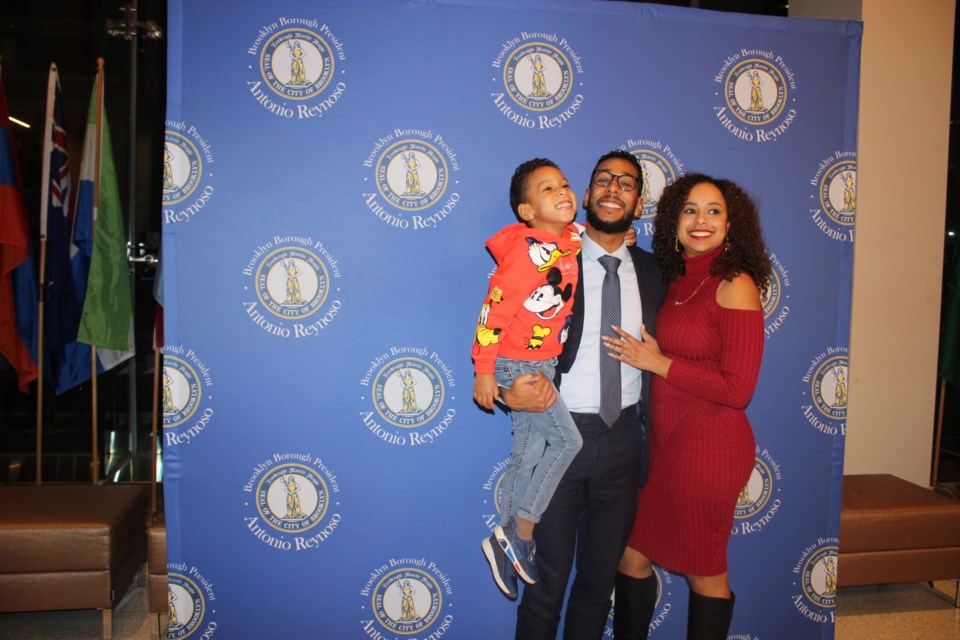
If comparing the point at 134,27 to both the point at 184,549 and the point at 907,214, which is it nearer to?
the point at 184,549

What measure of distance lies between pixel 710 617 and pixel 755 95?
1963 mm

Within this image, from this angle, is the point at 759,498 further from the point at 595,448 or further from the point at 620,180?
the point at 620,180

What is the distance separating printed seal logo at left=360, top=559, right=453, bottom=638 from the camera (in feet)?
7.26

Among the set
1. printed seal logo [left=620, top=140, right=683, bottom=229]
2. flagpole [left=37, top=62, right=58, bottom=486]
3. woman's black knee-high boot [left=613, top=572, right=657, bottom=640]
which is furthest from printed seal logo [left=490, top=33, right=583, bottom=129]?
flagpole [left=37, top=62, right=58, bottom=486]

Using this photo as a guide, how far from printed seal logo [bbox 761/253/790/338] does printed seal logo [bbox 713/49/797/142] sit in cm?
52

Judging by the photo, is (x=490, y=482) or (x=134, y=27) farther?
(x=134, y=27)

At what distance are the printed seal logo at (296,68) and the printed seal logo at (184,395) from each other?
3.14 feet

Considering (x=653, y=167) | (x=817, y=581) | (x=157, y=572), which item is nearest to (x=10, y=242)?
(x=157, y=572)

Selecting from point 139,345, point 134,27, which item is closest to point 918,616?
point 139,345

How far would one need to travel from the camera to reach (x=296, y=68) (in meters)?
2.10

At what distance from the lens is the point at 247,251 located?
6.93ft

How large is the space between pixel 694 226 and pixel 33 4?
4321 millimetres

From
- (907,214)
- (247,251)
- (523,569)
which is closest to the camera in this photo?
(523,569)

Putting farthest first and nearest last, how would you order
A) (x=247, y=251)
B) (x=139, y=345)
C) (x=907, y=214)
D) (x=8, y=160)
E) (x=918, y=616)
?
(x=139, y=345) < (x=907, y=214) < (x=8, y=160) < (x=918, y=616) < (x=247, y=251)
